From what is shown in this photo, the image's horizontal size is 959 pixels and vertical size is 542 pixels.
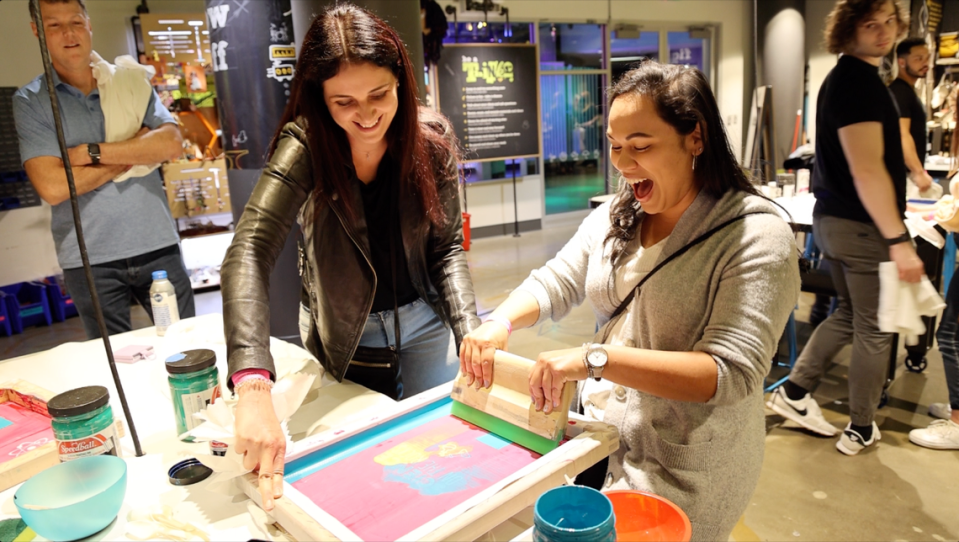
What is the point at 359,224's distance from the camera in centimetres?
154

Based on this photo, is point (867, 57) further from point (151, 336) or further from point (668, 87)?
point (151, 336)

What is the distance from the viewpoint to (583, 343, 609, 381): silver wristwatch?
3.70 feet

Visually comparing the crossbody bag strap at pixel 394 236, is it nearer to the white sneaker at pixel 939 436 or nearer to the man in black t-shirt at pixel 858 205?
the man in black t-shirt at pixel 858 205

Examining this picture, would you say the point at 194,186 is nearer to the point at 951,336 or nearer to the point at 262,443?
the point at 262,443

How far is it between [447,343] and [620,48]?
7.35m

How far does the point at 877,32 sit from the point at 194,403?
8.28 feet

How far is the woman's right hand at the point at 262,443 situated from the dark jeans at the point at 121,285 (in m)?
1.30

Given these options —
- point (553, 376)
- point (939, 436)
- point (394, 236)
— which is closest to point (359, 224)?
point (394, 236)

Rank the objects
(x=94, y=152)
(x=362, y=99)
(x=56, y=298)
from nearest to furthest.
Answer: (x=362, y=99) → (x=94, y=152) → (x=56, y=298)

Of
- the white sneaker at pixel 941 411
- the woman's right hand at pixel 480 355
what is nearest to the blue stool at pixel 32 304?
the woman's right hand at pixel 480 355

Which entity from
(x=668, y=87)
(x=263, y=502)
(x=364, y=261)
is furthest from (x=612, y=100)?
(x=263, y=502)

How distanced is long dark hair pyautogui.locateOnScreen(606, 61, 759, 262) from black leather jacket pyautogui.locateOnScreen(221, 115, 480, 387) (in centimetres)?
60

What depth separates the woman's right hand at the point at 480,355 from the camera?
49.5 inches

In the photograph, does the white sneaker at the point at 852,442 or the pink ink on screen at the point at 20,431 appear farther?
the white sneaker at the point at 852,442
